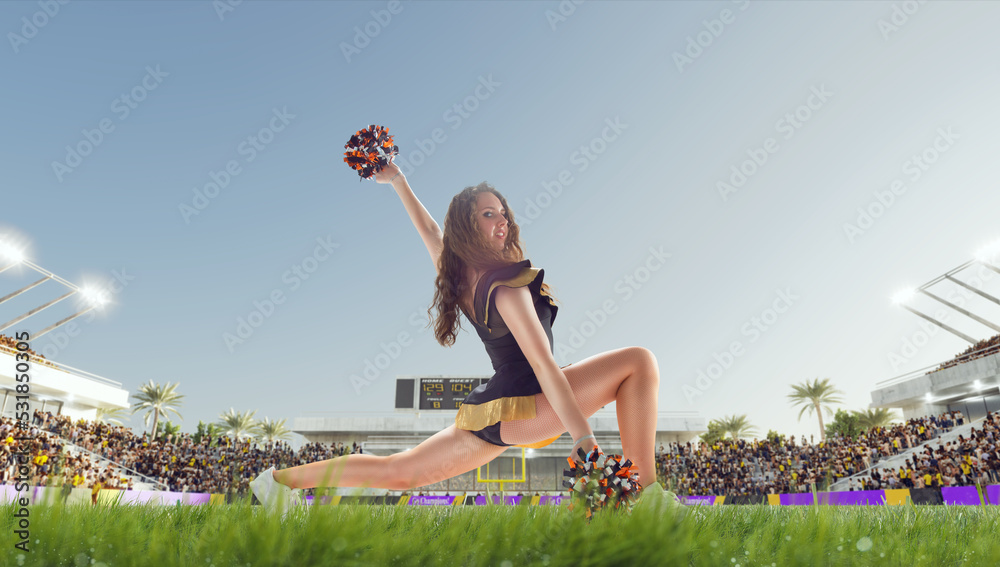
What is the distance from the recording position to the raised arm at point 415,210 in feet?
11.0

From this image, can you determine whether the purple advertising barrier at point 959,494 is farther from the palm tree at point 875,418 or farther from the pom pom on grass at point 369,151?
the palm tree at point 875,418

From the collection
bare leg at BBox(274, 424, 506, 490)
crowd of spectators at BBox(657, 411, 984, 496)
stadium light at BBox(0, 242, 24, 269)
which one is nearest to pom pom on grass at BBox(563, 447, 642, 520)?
bare leg at BBox(274, 424, 506, 490)

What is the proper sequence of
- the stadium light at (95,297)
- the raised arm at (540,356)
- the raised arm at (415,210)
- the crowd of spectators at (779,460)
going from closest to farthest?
the raised arm at (540,356) → the raised arm at (415,210) → the crowd of spectators at (779,460) → the stadium light at (95,297)

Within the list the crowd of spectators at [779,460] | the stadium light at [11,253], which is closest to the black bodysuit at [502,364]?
the crowd of spectators at [779,460]

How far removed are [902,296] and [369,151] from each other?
4864 cm

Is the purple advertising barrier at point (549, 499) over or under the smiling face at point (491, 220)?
under

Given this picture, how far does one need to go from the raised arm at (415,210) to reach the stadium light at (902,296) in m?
48.0

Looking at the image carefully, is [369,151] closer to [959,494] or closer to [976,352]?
[959,494]

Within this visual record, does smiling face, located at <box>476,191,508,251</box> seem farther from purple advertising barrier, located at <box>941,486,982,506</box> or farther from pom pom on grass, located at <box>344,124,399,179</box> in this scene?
purple advertising barrier, located at <box>941,486,982,506</box>

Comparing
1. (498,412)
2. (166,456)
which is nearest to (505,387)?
(498,412)

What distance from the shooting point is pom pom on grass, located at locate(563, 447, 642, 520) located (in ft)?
6.49

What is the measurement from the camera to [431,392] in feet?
110

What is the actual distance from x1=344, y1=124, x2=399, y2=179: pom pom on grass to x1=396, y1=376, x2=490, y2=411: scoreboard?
2996cm

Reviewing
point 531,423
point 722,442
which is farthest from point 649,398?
point 722,442
